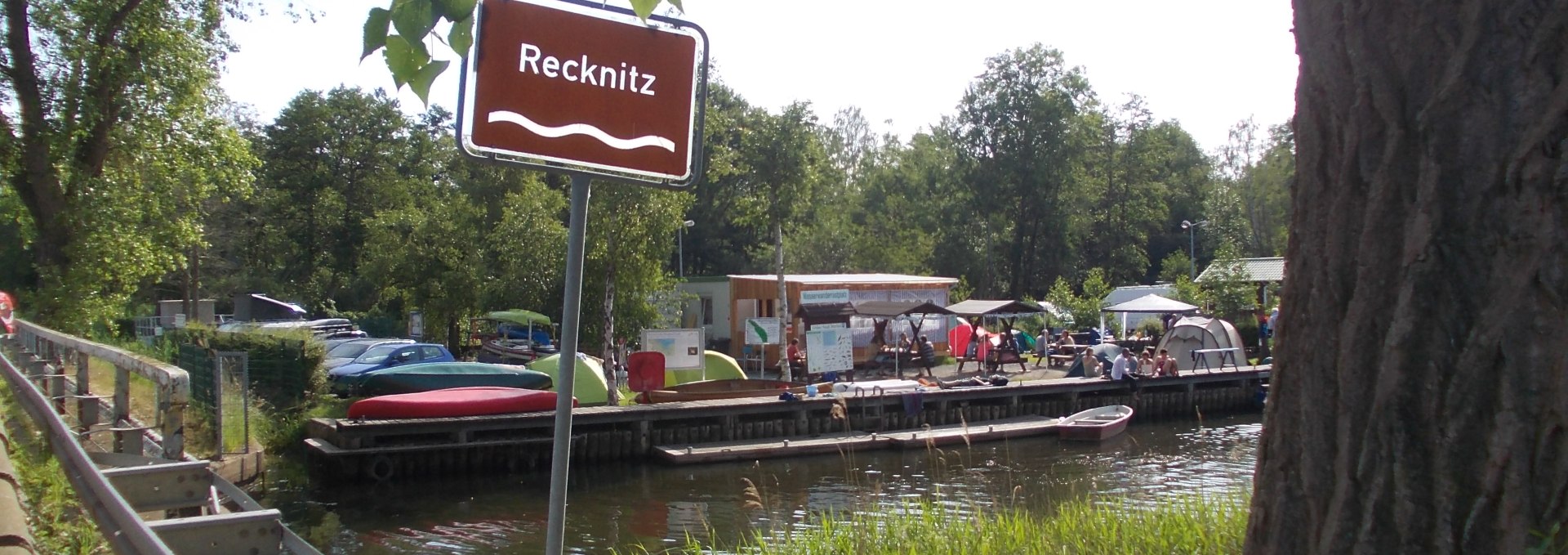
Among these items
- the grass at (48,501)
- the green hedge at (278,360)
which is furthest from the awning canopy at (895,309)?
the grass at (48,501)

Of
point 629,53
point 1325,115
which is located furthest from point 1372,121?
point 629,53

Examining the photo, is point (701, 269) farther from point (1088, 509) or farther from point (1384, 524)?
point (1384, 524)

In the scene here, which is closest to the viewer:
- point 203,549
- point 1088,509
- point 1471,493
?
point 1471,493

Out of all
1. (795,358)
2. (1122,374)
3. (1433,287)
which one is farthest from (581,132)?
(795,358)

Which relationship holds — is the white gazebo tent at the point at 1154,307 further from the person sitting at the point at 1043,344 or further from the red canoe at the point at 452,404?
the red canoe at the point at 452,404

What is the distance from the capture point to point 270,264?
6112 cm

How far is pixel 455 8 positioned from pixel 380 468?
18513 millimetres

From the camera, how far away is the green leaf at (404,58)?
8.39 feet

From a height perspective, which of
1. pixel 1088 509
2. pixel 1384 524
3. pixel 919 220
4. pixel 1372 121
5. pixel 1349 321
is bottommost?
pixel 1088 509

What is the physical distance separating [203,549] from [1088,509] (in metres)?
4.77

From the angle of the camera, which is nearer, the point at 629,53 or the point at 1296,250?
the point at 629,53

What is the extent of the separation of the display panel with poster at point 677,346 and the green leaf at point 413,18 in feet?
71.9

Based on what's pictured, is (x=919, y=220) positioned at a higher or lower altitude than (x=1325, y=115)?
higher

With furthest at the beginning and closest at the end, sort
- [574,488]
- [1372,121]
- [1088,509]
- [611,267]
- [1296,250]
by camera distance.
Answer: [611,267]
[574,488]
[1088,509]
[1296,250]
[1372,121]
